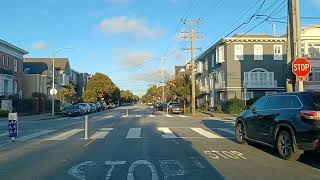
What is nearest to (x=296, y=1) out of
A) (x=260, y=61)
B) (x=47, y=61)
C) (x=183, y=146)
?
(x=183, y=146)

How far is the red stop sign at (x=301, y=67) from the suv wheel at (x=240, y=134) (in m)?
2.66

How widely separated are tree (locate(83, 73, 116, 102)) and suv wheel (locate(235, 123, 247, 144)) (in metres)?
84.1

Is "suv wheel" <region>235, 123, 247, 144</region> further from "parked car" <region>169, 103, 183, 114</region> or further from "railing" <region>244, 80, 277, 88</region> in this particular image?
"railing" <region>244, 80, 277, 88</region>

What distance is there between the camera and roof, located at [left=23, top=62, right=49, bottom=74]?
274 feet

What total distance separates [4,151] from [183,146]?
5.60m

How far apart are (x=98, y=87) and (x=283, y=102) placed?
9000 centimetres

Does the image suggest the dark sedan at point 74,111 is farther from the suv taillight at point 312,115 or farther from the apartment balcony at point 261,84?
the suv taillight at point 312,115

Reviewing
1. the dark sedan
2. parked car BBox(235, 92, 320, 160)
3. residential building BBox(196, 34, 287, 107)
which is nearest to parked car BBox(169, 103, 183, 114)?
residential building BBox(196, 34, 287, 107)

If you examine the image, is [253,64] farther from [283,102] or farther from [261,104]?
[283,102]

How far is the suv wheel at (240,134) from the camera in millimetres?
15916

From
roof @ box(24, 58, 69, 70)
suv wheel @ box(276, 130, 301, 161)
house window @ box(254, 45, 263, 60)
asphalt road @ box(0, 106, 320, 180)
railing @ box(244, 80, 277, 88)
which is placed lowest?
asphalt road @ box(0, 106, 320, 180)

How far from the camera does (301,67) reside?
16.1 meters

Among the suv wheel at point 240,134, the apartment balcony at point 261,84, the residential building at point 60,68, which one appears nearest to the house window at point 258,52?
the apartment balcony at point 261,84

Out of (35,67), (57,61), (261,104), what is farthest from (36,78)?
(261,104)
